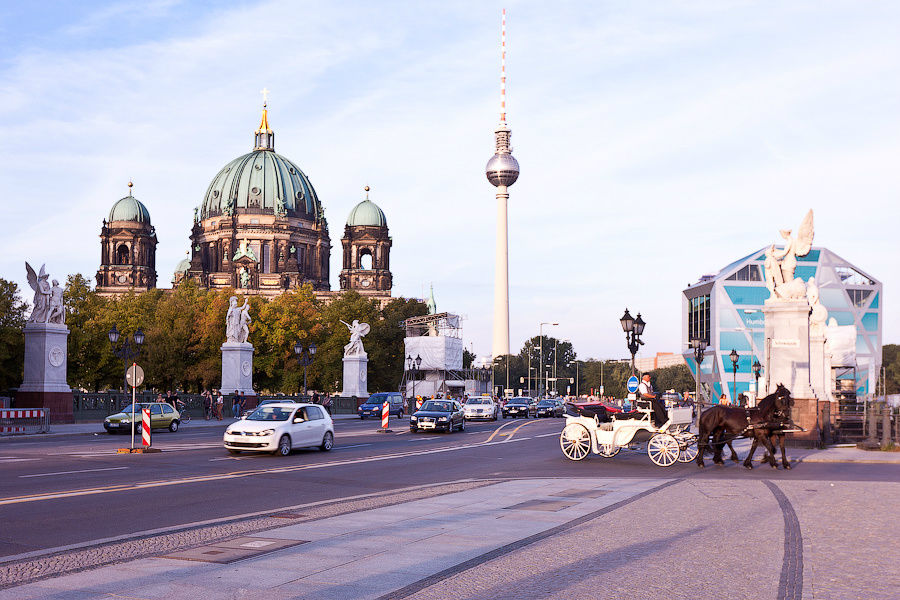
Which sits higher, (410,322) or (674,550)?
(410,322)

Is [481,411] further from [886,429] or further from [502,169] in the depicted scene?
[502,169]

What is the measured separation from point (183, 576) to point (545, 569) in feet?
10.6

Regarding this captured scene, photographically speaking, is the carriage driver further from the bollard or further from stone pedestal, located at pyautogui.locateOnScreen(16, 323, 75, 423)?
stone pedestal, located at pyautogui.locateOnScreen(16, 323, 75, 423)

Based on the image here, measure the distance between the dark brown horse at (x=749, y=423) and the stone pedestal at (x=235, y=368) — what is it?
41199 millimetres

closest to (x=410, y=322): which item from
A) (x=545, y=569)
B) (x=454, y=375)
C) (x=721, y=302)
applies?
(x=454, y=375)

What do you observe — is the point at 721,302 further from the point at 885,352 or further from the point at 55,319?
the point at 55,319

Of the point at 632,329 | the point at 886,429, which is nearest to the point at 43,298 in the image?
the point at 632,329

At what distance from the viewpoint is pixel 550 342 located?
182 metres

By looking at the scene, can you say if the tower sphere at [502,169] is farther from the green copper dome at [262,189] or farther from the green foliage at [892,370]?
the green foliage at [892,370]

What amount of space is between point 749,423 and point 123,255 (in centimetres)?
14286

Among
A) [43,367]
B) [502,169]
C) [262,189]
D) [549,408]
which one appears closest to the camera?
[43,367]

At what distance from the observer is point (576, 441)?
901 inches

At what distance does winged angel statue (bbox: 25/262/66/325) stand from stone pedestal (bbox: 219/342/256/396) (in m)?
18.9

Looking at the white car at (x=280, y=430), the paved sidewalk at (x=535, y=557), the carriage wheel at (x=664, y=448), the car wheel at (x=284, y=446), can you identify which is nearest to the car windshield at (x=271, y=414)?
the white car at (x=280, y=430)
